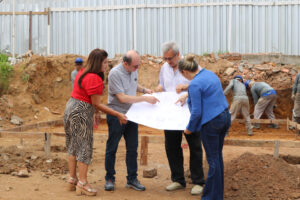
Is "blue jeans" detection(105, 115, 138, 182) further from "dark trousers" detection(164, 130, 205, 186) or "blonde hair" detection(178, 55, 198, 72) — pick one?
"blonde hair" detection(178, 55, 198, 72)

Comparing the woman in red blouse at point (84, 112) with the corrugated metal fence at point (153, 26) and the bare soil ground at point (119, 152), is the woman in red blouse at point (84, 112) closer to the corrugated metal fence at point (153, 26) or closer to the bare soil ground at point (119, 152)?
the bare soil ground at point (119, 152)

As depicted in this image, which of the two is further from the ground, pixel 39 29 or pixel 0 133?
pixel 39 29

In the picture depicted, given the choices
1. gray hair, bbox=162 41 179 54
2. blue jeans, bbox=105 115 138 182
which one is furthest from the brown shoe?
gray hair, bbox=162 41 179 54

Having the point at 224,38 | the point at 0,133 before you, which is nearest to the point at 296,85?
the point at 224,38

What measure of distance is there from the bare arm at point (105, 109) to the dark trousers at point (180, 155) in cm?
68

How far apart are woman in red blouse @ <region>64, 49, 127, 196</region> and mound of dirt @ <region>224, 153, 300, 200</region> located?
178cm

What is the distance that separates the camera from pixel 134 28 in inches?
624

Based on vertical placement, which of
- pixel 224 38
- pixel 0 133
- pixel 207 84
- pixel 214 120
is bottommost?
pixel 0 133

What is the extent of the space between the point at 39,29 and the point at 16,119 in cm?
506

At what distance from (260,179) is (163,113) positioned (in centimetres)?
161

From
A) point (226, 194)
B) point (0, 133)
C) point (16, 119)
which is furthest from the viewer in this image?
point (16, 119)

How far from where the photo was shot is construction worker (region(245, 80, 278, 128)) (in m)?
12.8

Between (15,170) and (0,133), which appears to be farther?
(0,133)

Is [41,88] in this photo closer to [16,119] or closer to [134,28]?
[16,119]
